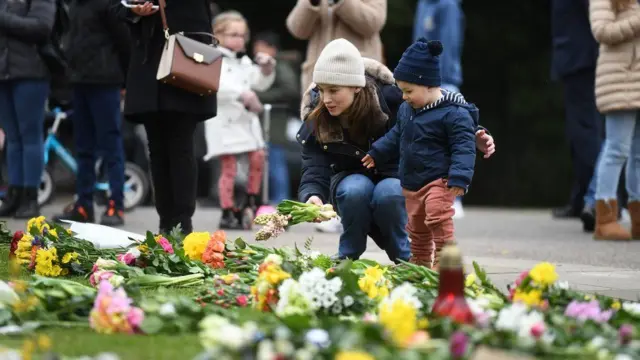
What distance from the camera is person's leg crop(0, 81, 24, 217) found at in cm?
1004

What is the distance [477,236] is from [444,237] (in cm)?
414

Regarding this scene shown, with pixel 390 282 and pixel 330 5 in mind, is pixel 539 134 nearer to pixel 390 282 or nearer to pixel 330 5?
pixel 330 5

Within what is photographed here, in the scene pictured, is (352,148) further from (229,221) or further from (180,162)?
(229,221)

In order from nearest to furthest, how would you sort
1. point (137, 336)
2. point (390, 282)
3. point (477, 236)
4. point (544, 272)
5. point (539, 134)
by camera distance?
1. point (137, 336)
2. point (544, 272)
3. point (390, 282)
4. point (477, 236)
5. point (539, 134)

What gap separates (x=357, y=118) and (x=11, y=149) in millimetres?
4845

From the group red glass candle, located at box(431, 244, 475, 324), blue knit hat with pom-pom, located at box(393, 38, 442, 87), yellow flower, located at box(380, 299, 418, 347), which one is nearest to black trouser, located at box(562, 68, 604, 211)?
blue knit hat with pom-pom, located at box(393, 38, 442, 87)

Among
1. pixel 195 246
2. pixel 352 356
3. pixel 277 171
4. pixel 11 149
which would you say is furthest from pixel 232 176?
pixel 352 356

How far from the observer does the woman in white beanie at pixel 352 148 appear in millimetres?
6035

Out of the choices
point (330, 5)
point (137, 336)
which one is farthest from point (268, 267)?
point (330, 5)

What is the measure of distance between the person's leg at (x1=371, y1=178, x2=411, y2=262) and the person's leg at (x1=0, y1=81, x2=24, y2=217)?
15.8 feet

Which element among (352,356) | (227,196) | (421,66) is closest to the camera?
(352,356)

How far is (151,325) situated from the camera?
12.8ft

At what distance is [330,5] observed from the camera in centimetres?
898

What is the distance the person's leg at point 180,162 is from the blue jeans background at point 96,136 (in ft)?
9.24
